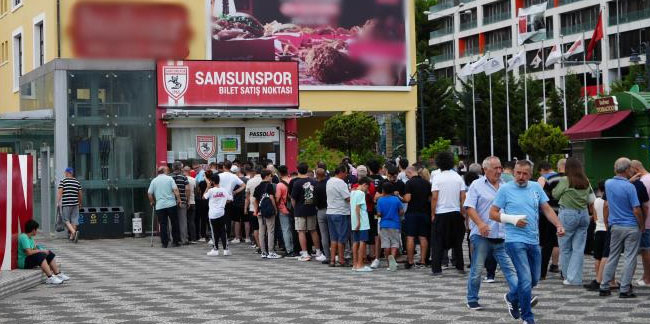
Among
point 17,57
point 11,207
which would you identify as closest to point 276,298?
point 11,207

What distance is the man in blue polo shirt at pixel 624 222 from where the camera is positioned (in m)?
12.5

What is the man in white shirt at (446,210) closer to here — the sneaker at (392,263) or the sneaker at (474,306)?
the sneaker at (392,263)

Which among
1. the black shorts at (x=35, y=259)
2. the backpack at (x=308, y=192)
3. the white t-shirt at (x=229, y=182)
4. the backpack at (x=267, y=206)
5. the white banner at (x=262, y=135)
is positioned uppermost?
the white banner at (x=262, y=135)

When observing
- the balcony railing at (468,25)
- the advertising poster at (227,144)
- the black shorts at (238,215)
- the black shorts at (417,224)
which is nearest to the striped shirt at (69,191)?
the black shorts at (238,215)

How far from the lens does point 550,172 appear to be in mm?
16125

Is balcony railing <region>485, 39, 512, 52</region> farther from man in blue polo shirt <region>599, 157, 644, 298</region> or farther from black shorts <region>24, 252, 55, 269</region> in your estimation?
man in blue polo shirt <region>599, 157, 644, 298</region>

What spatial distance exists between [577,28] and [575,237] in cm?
6341

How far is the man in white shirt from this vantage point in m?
15.6

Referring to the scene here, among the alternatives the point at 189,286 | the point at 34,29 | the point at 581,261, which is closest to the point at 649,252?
the point at 581,261

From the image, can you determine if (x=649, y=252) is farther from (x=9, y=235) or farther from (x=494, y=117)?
(x=494, y=117)

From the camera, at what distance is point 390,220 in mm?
17016

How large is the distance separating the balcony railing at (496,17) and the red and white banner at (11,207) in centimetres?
6960

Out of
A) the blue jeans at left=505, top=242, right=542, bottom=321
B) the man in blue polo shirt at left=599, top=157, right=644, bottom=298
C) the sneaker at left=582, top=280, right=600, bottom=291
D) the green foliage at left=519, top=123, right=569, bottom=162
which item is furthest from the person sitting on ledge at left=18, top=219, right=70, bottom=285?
the green foliage at left=519, top=123, right=569, bottom=162

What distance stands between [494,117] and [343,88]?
82.5 feet
